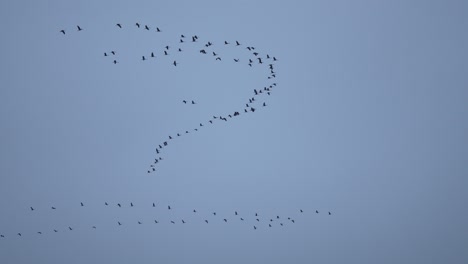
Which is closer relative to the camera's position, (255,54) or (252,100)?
(255,54)

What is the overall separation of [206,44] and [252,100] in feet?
21.0

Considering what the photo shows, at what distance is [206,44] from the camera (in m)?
34.5

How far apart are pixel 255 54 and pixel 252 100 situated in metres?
4.25

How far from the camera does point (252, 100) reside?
129ft

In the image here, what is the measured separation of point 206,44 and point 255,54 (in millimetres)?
3404

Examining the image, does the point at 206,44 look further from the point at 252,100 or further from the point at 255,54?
the point at 252,100

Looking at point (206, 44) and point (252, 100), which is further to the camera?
point (252, 100)

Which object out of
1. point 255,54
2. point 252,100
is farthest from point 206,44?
point 252,100
